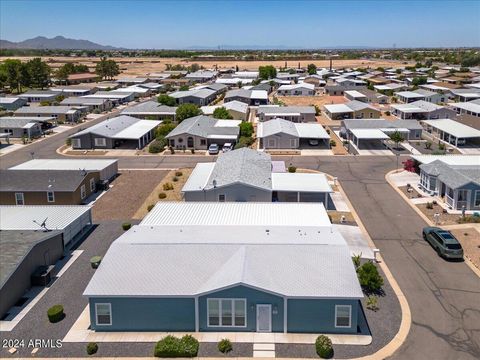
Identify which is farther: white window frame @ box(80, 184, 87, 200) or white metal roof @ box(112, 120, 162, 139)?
white metal roof @ box(112, 120, 162, 139)

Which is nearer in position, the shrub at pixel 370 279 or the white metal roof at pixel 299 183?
the shrub at pixel 370 279

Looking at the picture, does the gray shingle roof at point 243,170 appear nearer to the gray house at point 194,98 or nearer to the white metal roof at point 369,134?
Answer: the white metal roof at point 369,134

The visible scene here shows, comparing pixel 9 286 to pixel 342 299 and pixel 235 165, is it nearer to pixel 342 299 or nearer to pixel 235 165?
pixel 342 299

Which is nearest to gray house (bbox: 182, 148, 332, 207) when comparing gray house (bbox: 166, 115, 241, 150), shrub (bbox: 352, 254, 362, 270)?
shrub (bbox: 352, 254, 362, 270)

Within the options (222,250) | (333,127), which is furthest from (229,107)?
(222,250)

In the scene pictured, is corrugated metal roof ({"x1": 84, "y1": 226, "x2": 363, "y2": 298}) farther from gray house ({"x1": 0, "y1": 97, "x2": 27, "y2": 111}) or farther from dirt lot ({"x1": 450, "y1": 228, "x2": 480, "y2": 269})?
gray house ({"x1": 0, "y1": 97, "x2": 27, "y2": 111})

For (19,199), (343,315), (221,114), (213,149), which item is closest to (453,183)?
(343,315)

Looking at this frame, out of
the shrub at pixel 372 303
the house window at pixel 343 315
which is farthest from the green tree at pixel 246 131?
the house window at pixel 343 315
